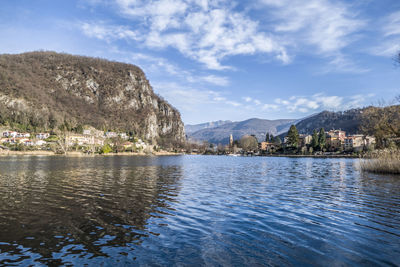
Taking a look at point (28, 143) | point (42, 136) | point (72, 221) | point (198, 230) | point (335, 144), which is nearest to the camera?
point (198, 230)

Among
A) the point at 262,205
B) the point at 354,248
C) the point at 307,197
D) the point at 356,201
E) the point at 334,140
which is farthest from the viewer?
the point at 334,140

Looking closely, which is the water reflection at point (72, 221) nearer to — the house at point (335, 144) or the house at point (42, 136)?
the house at point (335, 144)

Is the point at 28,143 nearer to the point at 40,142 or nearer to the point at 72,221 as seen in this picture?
the point at 40,142

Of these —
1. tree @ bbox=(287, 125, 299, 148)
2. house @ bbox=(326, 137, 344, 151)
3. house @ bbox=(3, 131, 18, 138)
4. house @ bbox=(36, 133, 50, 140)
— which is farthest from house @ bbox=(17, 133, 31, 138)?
house @ bbox=(326, 137, 344, 151)

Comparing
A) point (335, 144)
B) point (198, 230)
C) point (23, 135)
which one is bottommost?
point (198, 230)

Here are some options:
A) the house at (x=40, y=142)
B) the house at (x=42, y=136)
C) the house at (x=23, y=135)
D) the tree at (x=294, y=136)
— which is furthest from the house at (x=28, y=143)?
the tree at (x=294, y=136)

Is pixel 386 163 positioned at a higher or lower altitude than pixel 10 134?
lower

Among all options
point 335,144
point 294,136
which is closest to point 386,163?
point 294,136

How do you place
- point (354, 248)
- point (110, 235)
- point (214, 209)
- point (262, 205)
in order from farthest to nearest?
point (262, 205), point (214, 209), point (110, 235), point (354, 248)

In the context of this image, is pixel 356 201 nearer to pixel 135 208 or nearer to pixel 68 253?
pixel 135 208

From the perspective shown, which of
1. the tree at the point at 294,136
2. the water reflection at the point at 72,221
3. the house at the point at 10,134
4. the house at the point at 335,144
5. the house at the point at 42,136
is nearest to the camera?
the water reflection at the point at 72,221

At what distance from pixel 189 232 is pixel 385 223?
37.1ft

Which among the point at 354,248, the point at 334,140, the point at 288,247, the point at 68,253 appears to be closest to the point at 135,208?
the point at 68,253

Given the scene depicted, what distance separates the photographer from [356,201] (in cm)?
2120
